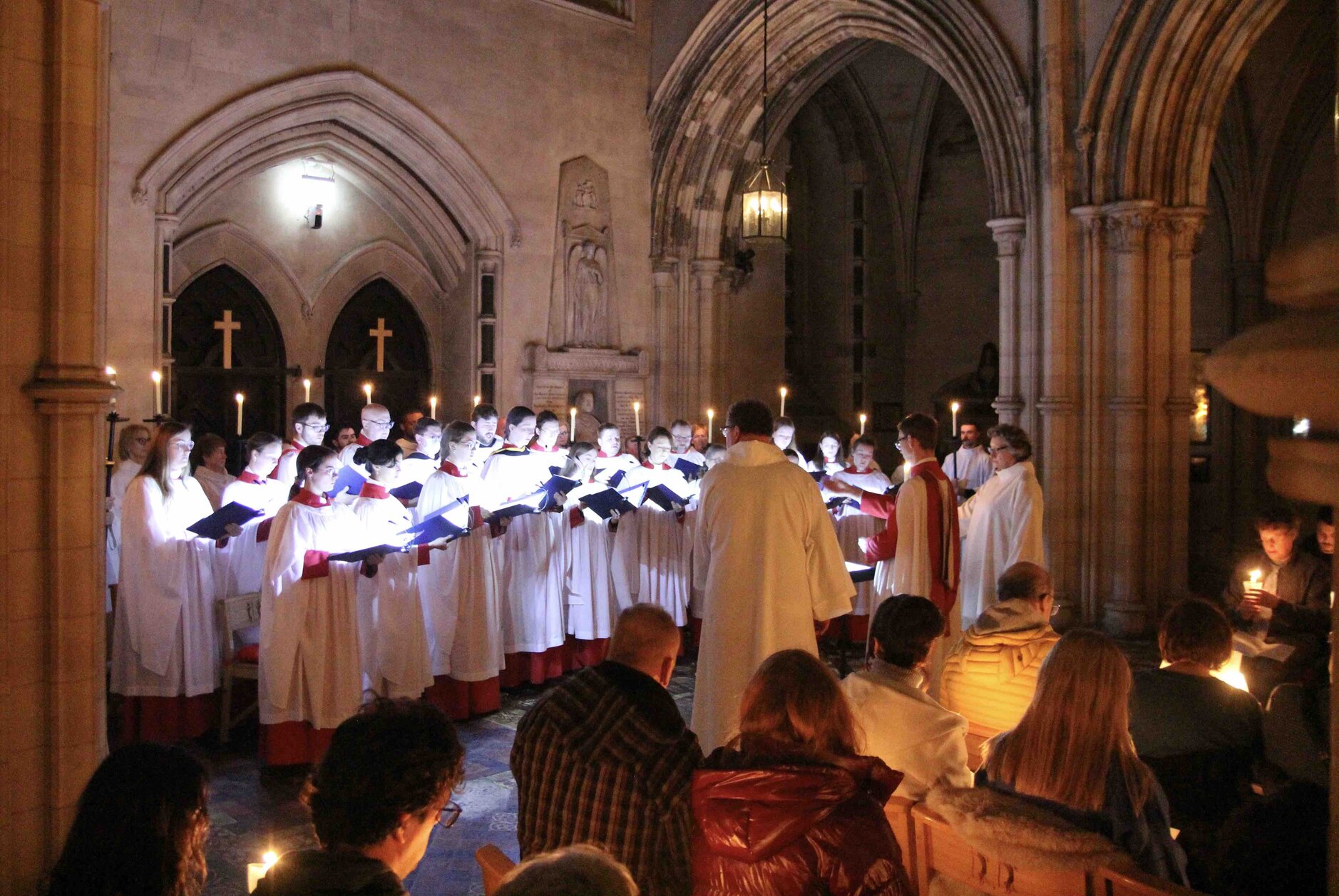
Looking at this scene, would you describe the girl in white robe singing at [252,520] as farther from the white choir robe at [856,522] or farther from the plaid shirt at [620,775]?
the plaid shirt at [620,775]

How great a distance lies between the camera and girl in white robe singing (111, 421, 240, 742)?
21.1ft

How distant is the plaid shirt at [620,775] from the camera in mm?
2693

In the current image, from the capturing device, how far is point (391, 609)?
6.61m

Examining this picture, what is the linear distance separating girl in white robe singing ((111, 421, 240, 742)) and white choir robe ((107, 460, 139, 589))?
5.17 ft

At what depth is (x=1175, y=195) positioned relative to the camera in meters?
9.73

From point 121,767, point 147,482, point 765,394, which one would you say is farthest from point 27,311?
point 765,394

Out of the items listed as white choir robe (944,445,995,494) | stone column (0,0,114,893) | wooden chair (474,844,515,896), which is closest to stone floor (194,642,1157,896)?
stone column (0,0,114,893)

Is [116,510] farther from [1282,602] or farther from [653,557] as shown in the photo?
[1282,602]

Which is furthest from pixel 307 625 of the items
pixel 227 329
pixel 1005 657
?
pixel 227 329

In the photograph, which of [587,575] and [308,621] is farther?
[587,575]

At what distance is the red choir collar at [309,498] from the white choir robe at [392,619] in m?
0.38

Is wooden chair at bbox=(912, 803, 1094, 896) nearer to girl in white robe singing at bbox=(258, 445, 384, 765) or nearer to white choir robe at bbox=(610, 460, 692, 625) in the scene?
girl in white robe singing at bbox=(258, 445, 384, 765)

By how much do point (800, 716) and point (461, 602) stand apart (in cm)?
492

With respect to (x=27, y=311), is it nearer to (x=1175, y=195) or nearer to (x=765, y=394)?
(x=1175, y=195)
